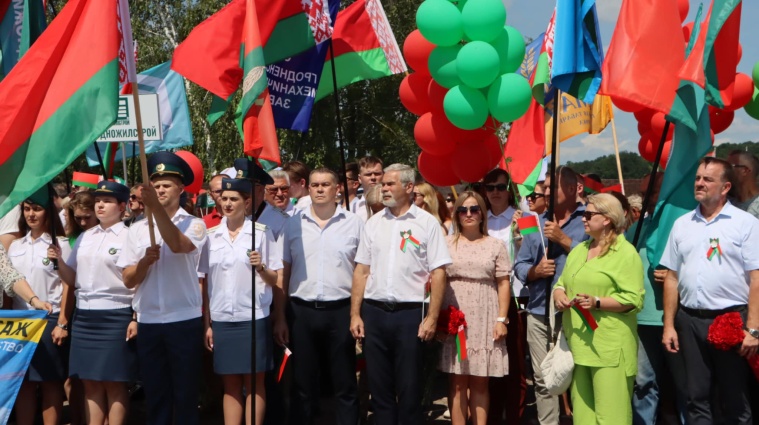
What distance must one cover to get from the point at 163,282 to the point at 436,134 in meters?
2.77

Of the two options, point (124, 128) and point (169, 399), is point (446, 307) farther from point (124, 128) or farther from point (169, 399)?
point (124, 128)

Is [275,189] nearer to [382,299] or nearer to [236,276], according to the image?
[236,276]

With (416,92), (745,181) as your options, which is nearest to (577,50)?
(745,181)

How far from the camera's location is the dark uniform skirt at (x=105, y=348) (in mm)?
6531

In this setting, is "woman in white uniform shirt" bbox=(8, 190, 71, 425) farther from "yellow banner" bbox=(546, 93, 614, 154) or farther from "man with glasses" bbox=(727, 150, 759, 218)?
"man with glasses" bbox=(727, 150, 759, 218)

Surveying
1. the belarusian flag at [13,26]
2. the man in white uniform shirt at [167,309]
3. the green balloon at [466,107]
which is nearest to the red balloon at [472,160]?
the green balloon at [466,107]

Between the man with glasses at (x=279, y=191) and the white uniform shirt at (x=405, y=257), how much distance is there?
1480mm

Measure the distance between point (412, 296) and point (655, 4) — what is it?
263 cm

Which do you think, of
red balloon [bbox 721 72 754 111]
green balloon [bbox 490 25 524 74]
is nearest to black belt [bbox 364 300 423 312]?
green balloon [bbox 490 25 524 74]

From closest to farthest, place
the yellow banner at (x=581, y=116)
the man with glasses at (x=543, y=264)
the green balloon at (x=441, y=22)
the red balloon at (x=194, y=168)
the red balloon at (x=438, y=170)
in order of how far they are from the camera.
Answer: the man with glasses at (x=543, y=264)
the green balloon at (x=441, y=22)
the red balloon at (x=438, y=170)
the yellow banner at (x=581, y=116)
the red balloon at (x=194, y=168)

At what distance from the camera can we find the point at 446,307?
6.59m

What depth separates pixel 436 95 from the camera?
25.6 ft

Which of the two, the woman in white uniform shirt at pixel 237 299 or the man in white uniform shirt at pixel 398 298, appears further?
the woman in white uniform shirt at pixel 237 299

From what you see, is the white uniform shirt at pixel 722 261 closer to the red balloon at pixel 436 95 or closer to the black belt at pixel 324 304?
the black belt at pixel 324 304
